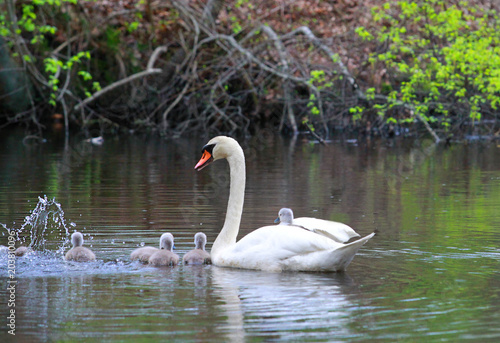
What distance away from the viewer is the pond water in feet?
19.9

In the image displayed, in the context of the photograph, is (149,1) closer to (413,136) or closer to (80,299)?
(413,136)

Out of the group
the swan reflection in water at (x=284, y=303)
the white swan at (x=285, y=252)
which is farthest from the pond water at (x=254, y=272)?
the white swan at (x=285, y=252)

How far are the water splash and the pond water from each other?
0.09 ft

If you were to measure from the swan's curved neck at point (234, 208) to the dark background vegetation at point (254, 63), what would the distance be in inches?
589

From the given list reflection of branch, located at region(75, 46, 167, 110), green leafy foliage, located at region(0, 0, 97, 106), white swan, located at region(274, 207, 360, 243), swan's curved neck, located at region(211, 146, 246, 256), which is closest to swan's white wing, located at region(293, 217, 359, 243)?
white swan, located at region(274, 207, 360, 243)

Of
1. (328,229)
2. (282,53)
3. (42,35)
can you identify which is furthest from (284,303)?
(42,35)

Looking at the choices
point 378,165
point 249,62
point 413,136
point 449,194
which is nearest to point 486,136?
point 413,136

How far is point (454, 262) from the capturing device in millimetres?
8281

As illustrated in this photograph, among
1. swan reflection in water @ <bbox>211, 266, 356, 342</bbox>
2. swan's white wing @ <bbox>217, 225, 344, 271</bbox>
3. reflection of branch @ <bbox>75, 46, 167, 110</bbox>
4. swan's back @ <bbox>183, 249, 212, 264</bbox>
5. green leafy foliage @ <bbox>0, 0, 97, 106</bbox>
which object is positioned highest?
green leafy foliage @ <bbox>0, 0, 97, 106</bbox>

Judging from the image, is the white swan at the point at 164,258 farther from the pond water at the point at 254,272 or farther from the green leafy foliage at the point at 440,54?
the green leafy foliage at the point at 440,54

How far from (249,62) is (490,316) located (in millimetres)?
19905

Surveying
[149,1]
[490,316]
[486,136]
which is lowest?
[490,316]

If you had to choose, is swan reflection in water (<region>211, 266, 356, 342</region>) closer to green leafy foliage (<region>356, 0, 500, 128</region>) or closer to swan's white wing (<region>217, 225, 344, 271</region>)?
swan's white wing (<region>217, 225, 344, 271</region>)

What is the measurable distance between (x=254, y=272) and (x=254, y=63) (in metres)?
19.6
